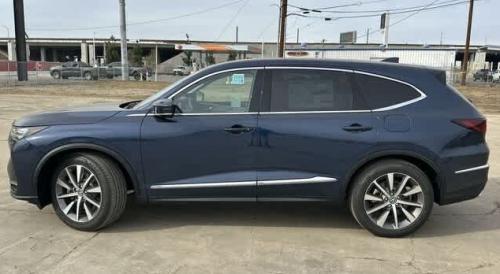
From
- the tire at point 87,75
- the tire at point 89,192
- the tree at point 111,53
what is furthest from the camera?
the tree at point 111,53

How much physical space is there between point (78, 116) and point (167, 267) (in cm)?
179

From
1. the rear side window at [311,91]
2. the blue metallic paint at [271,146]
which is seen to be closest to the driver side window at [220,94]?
the blue metallic paint at [271,146]

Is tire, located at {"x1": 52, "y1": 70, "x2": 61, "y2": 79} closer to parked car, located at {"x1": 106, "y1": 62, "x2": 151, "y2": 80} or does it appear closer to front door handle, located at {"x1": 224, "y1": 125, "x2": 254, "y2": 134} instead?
parked car, located at {"x1": 106, "y1": 62, "x2": 151, "y2": 80}

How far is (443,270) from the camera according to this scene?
4285 mm

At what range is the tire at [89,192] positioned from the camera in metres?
4.93

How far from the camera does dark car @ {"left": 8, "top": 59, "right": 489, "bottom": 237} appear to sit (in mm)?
4844

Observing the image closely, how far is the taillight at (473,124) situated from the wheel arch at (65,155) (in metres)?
3.08

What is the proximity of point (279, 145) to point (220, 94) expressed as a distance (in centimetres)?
76

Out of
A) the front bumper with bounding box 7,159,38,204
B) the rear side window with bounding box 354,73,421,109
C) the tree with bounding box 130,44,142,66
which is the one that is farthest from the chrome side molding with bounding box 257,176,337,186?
the tree with bounding box 130,44,142,66

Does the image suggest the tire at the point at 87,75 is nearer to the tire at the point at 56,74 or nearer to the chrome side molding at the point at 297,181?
the tire at the point at 56,74

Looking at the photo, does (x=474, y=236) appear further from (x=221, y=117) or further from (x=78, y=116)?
(x=78, y=116)

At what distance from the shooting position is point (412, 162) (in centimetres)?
496

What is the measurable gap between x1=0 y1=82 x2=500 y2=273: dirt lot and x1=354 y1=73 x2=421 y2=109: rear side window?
1.31 m

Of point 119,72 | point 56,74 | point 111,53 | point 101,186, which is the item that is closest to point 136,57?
point 111,53
